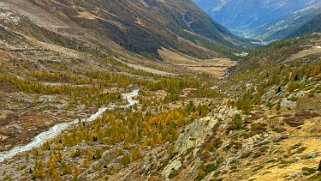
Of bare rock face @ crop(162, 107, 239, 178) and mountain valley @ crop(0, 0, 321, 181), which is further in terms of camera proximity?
bare rock face @ crop(162, 107, 239, 178)

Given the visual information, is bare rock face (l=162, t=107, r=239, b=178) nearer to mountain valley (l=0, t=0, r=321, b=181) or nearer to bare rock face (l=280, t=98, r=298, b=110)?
mountain valley (l=0, t=0, r=321, b=181)

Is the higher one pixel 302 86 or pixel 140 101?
pixel 302 86

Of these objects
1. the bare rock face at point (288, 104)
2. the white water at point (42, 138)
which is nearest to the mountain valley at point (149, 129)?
the bare rock face at point (288, 104)

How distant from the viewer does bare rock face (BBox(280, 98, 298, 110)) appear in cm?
4246

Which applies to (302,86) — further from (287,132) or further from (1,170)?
(1,170)

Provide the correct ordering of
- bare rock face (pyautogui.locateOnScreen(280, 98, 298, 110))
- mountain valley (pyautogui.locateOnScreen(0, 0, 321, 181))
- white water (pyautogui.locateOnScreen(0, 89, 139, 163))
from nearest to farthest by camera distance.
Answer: mountain valley (pyautogui.locateOnScreen(0, 0, 321, 181)) < bare rock face (pyautogui.locateOnScreen(280, 98, 298, 110)) < white water (pyautogui.locateOnScreen(0, 89, 139, 163))

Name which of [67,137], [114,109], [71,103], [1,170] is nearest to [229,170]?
[1,170]

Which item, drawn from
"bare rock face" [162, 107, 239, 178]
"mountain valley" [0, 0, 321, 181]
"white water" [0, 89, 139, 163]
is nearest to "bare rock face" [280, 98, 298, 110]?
"mountain valley" [0, 0, 321, 181]

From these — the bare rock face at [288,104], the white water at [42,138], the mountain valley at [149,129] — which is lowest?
the white water at [42,138]

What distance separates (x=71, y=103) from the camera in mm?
106812

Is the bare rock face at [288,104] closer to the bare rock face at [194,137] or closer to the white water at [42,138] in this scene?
the bare rock face at [194,137]

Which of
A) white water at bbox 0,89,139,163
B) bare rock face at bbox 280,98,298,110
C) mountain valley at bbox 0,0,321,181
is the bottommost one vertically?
white water at bbox 0,89,139,163

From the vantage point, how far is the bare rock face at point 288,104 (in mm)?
42463

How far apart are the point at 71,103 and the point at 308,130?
80.3 meters
